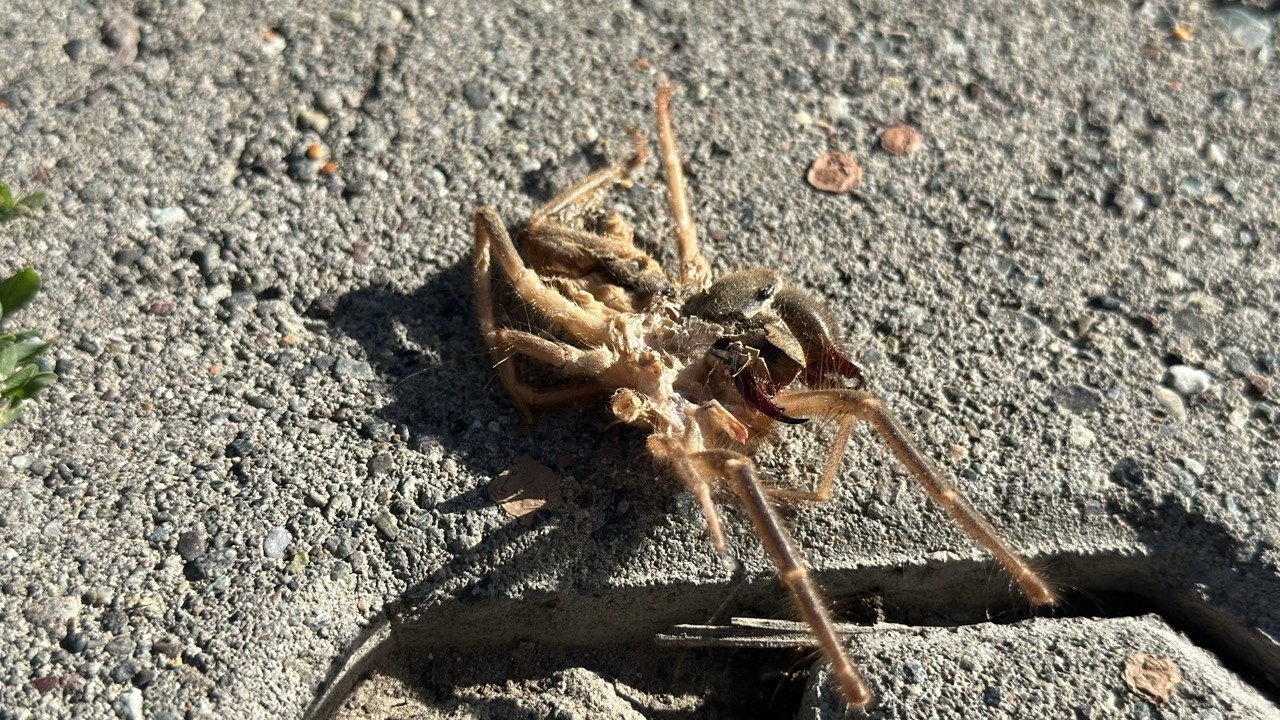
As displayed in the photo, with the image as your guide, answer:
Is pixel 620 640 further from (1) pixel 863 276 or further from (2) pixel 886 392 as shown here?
(1) pixel 863 276

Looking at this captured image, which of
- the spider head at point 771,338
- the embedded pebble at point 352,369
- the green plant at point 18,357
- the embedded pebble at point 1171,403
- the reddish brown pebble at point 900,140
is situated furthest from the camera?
the reddish brown pebble at point 900,140

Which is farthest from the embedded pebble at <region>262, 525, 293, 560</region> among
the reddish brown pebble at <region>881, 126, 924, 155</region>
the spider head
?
the reddish brown pebble at <region>881, 126, 924, 155</region>

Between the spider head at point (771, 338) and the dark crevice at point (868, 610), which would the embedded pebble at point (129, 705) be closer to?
the dark crevice at point (868, 610)

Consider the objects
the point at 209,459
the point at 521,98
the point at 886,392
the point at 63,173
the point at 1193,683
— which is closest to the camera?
the point at 1193,683

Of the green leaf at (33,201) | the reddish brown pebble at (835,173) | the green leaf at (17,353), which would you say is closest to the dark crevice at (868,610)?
the green leaf at (17,353)

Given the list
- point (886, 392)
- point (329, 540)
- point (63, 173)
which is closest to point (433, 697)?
point (329, 540)

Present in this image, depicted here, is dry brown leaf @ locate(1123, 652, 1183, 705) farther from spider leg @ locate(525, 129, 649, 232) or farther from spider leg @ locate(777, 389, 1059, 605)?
spider leg @ locate(525, 129, 649, 232)
